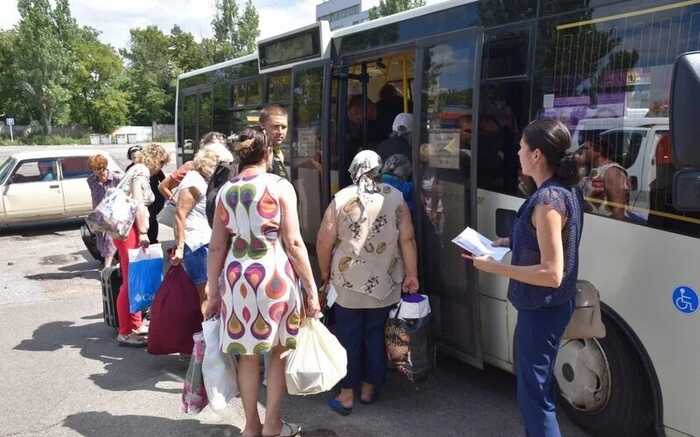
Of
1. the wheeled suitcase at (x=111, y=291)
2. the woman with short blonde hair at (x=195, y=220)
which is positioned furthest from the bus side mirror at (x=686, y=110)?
the wheeled suitcase at (x=111, y=291)

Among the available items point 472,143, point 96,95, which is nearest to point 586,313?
point 472,143

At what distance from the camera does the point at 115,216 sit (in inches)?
212

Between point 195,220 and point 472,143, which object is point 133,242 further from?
point 472,143

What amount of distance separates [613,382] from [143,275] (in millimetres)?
3746

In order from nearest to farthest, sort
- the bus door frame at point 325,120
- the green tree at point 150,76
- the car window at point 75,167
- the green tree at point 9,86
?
the bus door frame at point 325,120 → the car window at point 75,167 → the green tree at point 9,86 → the green tree at point 150,76

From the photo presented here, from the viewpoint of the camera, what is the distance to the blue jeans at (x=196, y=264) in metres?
4.69

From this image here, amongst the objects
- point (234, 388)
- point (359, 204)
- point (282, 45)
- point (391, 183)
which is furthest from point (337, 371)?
point (282, 45)

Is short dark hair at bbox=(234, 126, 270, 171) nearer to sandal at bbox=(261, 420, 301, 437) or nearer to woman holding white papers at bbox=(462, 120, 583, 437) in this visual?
woman holding white papers at bbox=(462, 120, 583, 437)

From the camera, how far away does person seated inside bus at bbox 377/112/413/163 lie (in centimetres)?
494

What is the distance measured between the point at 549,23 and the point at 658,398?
2.17 m

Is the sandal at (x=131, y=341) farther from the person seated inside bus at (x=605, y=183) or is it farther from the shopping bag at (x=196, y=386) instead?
the person seated inside bus at (x=605, y=183)

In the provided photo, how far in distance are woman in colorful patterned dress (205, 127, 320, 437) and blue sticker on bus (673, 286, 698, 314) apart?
1.87m

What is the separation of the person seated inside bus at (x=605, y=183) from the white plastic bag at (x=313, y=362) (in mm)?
1687

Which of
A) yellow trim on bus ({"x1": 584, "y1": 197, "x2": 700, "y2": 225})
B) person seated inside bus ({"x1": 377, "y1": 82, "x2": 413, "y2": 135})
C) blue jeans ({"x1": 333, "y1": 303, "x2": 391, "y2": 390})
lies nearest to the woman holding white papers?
yellow trim on bus ({"x1": 584, "y1": 197, "x2": 700, "y2": 225})
